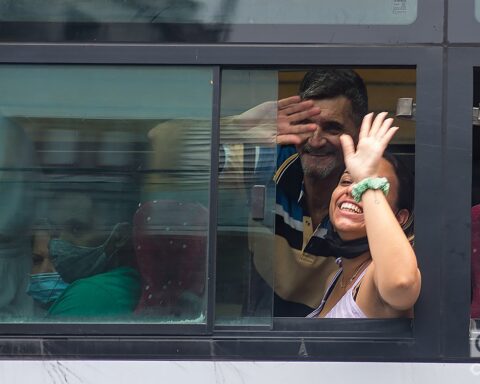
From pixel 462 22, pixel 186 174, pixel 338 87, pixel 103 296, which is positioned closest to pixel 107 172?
pixel 186 174

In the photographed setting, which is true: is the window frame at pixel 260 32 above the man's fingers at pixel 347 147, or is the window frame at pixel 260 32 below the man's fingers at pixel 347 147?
above

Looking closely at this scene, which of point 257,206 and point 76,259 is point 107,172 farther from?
point 257,206

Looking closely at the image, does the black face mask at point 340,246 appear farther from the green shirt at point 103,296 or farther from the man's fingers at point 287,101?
the green shirt at point 103,296

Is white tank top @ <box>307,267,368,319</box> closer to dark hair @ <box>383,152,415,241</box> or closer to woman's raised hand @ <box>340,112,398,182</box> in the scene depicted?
dark hair @ <box>383,152,415,241</box>

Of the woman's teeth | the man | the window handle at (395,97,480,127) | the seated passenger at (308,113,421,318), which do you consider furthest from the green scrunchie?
the man

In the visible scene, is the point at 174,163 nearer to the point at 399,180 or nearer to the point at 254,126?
the point at 254,126

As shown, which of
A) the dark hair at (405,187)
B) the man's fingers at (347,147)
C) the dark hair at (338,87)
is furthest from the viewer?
the dark hair at (338,87)

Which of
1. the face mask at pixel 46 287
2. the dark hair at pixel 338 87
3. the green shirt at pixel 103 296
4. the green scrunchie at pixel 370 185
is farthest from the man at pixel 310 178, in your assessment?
the face mask at pixel 46 287

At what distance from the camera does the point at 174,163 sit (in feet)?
8.82

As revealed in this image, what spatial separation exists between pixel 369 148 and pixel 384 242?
0.97 feet

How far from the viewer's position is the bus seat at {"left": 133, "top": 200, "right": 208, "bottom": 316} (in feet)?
8.73

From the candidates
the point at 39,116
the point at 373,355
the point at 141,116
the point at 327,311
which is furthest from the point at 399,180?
the point at 39,116

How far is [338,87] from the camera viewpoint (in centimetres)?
323

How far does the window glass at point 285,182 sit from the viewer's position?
105 inches
